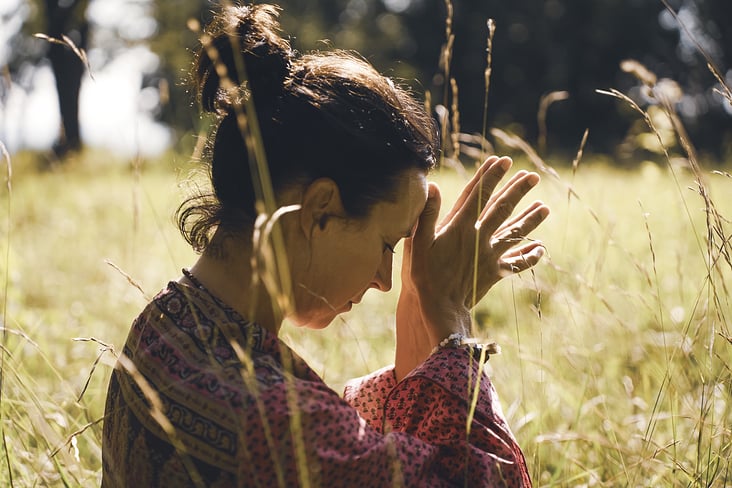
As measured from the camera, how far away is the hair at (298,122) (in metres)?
1.46

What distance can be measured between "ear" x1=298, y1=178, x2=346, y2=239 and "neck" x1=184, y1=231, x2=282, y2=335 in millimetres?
117

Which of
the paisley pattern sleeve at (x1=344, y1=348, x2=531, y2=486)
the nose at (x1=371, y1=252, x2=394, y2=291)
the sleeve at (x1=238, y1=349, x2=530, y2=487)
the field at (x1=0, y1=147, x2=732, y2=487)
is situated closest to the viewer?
the sleeve at (x1=238, y1=349, x2=530, y2=487)

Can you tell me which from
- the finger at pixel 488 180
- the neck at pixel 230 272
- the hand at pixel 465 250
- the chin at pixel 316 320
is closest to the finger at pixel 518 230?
the hand at pixel 465 250

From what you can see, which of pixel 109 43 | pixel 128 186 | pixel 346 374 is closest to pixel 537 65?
pixel 109 43

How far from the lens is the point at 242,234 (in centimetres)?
148

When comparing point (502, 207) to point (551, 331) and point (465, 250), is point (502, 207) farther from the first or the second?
point (551, 331)

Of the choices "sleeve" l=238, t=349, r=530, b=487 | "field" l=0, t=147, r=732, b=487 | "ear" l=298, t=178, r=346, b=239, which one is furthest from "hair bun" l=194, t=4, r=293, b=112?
"sleeve" l=238, t=349, r=530, b=487

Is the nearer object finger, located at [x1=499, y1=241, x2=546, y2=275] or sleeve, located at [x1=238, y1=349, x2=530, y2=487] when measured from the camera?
sleeve, located at [x1=238, y1=349, x2=530, y2=487]

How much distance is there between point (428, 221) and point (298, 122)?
41cm

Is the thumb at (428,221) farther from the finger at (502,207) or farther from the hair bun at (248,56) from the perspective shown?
the hair bun at (248,56)

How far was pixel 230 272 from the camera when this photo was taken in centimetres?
145

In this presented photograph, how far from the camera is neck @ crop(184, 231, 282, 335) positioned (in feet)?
4.72

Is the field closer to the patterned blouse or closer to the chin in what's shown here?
the patterned blouse

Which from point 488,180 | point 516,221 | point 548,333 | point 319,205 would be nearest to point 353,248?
point 319,205
